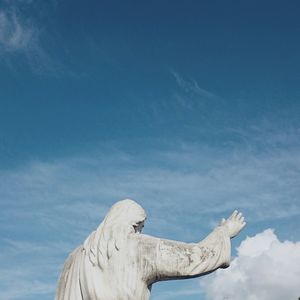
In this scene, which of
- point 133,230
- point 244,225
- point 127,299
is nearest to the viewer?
point 127,299

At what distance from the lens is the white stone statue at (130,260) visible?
758 centimetres

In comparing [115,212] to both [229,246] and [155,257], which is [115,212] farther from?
[229,246]

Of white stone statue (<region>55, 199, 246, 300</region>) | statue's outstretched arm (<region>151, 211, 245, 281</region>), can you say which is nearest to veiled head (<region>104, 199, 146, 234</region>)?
white stone statue (<region>55, 199, 246, 300</region>)

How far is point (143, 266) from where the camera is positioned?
762 cm

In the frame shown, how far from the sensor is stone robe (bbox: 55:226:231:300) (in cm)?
757

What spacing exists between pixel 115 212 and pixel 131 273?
1.02m

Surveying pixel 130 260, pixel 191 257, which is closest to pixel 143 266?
pixel 130 260

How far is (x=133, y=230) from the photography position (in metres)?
8.05

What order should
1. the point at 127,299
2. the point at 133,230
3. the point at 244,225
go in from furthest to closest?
the point at 244,225
the point at 133,230
the point at 127,299

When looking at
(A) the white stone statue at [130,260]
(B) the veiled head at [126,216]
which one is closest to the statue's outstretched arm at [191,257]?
(A) the white stone statue at [130,260]

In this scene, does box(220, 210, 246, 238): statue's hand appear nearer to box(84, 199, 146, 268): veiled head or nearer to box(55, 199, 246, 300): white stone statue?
box(55, 199, 246, 300): white stone statue

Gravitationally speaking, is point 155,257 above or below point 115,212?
below

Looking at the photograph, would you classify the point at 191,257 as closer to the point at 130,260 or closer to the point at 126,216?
the point at 130,260

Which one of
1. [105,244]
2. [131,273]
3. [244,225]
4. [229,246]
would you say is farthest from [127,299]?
[244,225]
